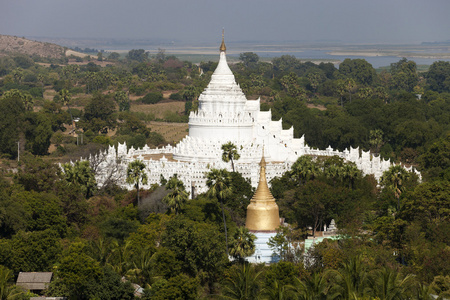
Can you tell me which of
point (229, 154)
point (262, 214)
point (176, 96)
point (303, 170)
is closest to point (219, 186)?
point (262, 214)

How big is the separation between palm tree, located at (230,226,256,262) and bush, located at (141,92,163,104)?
386 feet

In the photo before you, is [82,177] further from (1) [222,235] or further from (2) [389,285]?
(2) [389,285]

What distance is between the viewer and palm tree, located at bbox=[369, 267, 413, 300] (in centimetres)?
6431

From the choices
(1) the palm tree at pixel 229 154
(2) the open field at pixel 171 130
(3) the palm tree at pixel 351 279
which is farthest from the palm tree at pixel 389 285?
(2) the open field at pixel 171 130

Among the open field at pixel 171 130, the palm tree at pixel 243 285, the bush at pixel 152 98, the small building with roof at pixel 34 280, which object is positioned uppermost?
the palm tree at pixel 243 285

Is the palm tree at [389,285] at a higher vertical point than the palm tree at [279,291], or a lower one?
higher

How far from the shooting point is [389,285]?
64625 mm

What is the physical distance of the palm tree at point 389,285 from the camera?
211 ft

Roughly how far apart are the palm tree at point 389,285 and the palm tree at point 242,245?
1194cm

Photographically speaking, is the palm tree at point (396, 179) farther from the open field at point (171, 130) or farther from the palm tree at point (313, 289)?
the open field at point (171, 130)

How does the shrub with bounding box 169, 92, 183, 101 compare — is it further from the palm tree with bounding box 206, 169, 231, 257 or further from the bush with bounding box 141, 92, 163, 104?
the palm tree with bounding box 206, 169, 231, 257

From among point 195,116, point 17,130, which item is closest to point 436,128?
point 195,116

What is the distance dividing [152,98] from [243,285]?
Result: 128127 millimetres

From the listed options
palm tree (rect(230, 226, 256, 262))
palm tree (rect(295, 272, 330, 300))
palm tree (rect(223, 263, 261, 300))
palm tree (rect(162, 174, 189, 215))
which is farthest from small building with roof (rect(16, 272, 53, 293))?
palm tree (rect(295, 272, 330, 300))
